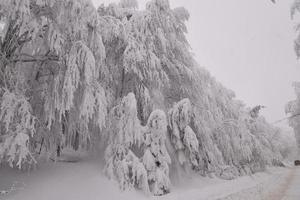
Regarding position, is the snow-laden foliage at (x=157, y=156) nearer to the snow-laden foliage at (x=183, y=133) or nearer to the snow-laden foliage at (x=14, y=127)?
the snow-laden foliage at (x=183, y=133)

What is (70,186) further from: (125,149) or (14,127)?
(14,127)

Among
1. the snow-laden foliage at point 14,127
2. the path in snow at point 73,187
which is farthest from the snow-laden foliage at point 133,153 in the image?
the snow-laden foliage at point 14,127

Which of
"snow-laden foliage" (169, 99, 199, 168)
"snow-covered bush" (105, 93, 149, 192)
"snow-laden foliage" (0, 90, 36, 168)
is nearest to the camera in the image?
"snow-laden foliage" (0, 90, 36, 168)

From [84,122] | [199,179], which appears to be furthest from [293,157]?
[84,122]

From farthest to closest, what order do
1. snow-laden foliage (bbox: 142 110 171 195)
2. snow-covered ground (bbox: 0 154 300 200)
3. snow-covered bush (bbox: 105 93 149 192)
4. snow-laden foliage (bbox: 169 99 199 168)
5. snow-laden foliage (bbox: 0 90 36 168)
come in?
snow-laden foliage (bbox: 169 99 199 168), snow-laden foliage (bbox: 142 110 171 195), snow-covered bush (bbox: 105 93 149 192), snow-covered ground (bbox: 0 154 300 200), snow-laden foliage (bbox: 0 90 36 168)

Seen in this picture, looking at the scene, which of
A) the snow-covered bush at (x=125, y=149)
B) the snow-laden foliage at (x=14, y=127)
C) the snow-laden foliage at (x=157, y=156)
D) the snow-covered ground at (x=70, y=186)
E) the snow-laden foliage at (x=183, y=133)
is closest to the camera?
the snow-laden foliage at (x=14, y=127)

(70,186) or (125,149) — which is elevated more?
(125,149)

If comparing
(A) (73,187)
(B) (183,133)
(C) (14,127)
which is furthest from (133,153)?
(C) (14,127)

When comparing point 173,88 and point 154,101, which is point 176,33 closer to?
point 173,88

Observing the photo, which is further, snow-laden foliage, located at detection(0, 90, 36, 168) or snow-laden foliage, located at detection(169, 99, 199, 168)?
snow-laden foliage, located at detection(169, 99, 199, 168)

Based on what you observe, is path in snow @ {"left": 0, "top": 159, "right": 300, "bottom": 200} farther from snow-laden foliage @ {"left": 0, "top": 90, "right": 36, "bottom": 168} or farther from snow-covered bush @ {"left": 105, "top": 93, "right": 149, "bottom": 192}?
snow-laden foliage @ {"left": 0, "top": 90, "right": 36, "bottom": 168}

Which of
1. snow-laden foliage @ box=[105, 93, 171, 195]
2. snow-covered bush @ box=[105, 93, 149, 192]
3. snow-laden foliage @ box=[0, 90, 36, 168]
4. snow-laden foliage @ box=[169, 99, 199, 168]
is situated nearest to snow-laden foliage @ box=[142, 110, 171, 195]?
snow-laden foliage @ box=[105, 93, 171, 195]

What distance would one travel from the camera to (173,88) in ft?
44.8

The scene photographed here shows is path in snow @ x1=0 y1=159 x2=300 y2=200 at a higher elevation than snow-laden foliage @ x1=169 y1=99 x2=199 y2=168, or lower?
lower
